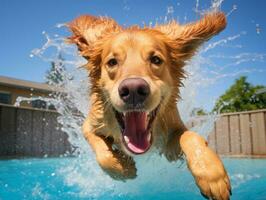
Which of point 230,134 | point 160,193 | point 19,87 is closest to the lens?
point 160,193

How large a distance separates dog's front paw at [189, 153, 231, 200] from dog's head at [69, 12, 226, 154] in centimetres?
63

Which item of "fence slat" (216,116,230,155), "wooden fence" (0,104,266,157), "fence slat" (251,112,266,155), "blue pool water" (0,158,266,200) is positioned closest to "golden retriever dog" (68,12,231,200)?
"blue pool water" (0,158,266,200)

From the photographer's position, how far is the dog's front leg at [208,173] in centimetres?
232

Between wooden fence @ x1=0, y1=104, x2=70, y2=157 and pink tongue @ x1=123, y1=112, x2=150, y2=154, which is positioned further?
wooden fence @ x1=0, y1=104, x2=70, y2=157

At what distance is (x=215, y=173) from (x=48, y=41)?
2.75 metres

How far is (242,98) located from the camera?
93.9 ft

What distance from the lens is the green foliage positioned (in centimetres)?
2599

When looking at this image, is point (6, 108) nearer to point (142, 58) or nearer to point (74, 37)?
point (74, 37)

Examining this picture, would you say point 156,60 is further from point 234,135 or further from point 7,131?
point 234,135

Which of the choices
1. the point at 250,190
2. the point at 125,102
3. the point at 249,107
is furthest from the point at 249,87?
the point at 125,102

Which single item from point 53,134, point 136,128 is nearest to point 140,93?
point 136,128

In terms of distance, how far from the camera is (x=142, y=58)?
3.16 meters

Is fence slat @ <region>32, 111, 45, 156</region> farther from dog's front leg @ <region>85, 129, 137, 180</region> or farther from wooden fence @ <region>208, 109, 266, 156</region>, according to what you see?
dog's front leg @ <region>85, 129, 137, 180</region>

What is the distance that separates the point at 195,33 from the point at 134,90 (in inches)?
54.6
